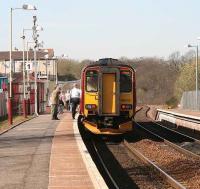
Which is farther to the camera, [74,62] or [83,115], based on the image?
[74,62]

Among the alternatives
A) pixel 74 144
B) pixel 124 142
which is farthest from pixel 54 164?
pixel 124 142

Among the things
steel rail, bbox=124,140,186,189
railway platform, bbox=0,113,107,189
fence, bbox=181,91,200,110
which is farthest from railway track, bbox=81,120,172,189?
fence, bbox=181,91,200,110

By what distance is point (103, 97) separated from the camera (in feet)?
74.5

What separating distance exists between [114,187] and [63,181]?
2.13m

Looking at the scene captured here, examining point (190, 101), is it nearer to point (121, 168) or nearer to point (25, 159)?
point (121, 168)

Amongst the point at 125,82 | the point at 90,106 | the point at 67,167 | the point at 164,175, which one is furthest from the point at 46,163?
the point at 125,82

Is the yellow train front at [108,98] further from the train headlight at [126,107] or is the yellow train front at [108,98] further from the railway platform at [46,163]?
the railway platform at [46,163]

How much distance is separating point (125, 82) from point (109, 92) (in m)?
0.72

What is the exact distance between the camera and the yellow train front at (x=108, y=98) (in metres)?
22.5

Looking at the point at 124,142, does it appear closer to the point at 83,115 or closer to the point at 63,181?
the point at 83,115

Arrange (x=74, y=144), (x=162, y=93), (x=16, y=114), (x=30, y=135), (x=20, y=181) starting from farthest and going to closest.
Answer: (x=162, y=93), (x=16, y=114), (x=30, y=135), (x=74, y=144), (x=20, y=181)

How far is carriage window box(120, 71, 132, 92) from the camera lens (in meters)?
22.9

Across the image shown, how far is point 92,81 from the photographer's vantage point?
23.0 meters

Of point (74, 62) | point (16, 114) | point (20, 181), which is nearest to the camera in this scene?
point (20, 181)
